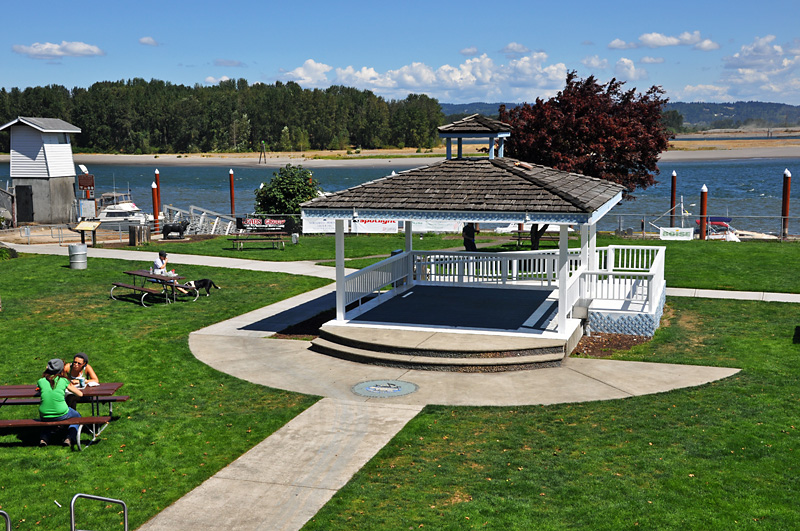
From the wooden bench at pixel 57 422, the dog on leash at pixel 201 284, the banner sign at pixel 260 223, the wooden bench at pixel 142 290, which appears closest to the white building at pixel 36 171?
the banner sign at pixel 260 223

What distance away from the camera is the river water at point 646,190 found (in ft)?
226

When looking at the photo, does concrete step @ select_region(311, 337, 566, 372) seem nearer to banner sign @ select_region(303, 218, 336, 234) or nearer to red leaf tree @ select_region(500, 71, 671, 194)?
red leaf tree @ select_region(500, 71, 671, 194)

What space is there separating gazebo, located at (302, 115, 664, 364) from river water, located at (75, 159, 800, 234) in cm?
2024

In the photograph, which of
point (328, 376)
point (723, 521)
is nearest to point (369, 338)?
point (328, 376)

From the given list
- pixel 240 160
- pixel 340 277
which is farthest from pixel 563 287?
pixel 240 160

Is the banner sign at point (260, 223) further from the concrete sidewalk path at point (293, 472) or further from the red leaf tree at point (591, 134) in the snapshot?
the concrete sidewalk path at point (293, 472)

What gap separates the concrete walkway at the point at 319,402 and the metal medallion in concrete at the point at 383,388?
154 millimetres

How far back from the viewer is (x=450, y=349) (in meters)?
15.1

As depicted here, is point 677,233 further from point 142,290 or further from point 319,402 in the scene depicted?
point 319,402

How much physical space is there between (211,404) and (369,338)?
389cm

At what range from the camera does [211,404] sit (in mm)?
13164

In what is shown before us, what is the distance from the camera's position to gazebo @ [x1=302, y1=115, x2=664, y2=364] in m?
15.9

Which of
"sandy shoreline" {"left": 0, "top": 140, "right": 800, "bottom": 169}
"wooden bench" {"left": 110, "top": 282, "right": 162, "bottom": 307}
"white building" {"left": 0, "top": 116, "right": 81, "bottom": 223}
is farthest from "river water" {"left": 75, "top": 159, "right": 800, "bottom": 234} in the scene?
"white building" {"left": 0, "top": 116, "right": 81, "bottom": 223}

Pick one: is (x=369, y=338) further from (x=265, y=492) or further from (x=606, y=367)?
(x=265, y=492)
